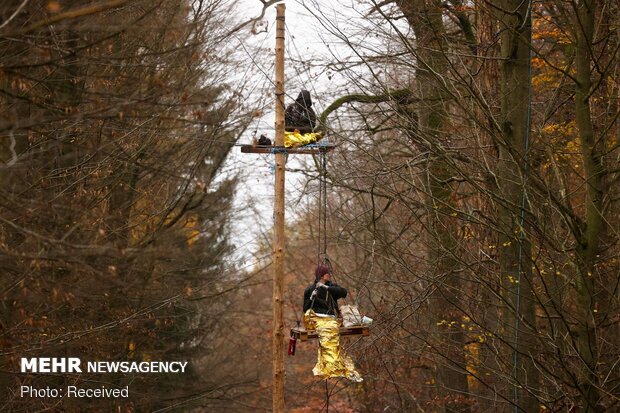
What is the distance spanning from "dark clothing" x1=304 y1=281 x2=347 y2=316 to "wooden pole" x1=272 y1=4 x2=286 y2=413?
399 millimetres

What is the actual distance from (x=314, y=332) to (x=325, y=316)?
27cm

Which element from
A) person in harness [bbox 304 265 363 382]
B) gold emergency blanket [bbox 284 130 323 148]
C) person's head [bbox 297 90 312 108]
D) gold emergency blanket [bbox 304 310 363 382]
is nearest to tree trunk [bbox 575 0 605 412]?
person in harness [bbox 304 265 363 382]

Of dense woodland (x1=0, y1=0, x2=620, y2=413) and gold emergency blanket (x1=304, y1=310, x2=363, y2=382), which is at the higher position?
dense woodland (x1=0, y1=0, x2=620, y2=413)

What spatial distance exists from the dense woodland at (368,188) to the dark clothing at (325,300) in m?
0.41

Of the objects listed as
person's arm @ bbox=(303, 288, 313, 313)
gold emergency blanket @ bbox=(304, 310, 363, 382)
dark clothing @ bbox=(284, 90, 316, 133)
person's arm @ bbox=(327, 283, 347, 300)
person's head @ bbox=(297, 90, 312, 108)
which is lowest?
gold emergency blanket @ bbox=(304, 310, 363, 382)

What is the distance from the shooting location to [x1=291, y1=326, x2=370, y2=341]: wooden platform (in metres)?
10.1

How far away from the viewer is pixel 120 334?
1400cm

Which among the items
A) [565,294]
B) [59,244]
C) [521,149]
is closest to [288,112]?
[521,149]

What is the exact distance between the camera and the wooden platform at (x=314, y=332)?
33.3ft

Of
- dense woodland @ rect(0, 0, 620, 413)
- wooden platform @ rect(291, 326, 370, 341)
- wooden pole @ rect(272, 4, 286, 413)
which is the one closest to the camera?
dense woodland @ rect(0, 0, 620, 413)

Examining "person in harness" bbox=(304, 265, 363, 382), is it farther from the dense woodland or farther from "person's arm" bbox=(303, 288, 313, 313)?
the dense woodland

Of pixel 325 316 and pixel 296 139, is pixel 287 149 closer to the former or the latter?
pixel 296 139

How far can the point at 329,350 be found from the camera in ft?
34.7

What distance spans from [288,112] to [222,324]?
460 inches
